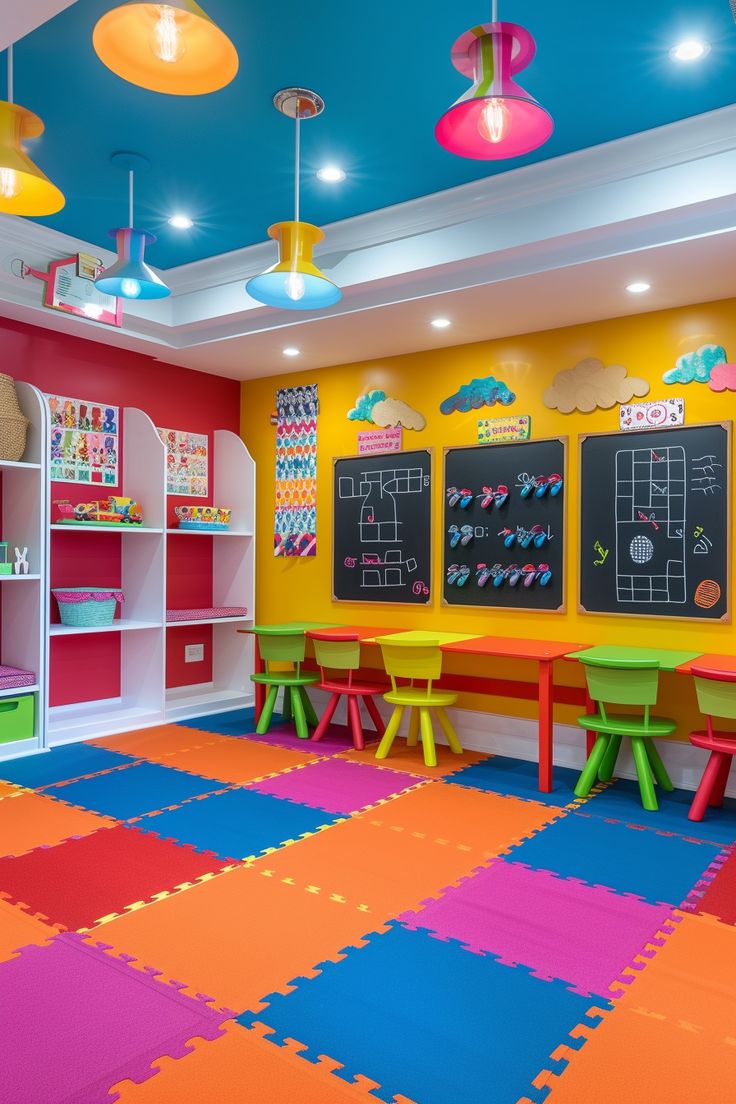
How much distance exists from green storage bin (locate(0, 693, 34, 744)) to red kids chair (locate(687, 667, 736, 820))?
399 centimetres

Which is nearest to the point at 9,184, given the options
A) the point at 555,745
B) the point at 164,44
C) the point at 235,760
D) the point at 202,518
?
the point at 164,44

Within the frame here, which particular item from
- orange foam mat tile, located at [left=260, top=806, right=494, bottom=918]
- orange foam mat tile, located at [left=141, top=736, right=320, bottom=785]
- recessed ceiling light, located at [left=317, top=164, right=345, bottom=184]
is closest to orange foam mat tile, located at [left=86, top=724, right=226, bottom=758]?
orange foam mat tile, located at [left=141, top=736, right=320, bottom=785]

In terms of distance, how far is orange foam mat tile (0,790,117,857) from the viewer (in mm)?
3658

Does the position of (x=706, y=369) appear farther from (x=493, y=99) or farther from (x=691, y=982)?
(x=691, y=982)

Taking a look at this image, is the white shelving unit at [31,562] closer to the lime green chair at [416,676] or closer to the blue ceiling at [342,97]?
the blue ceiling at [342,97]

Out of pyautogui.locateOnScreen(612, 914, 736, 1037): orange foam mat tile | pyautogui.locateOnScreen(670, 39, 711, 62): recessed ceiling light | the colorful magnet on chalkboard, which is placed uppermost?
pyautogui.locateOnScreen(670, 39, 711, 62): recessed ceiling light

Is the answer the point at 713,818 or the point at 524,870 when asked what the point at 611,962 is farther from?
the point at 713,818

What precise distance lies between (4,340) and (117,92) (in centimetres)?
249

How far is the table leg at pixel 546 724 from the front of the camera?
4547 mm

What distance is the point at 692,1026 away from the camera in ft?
7.57

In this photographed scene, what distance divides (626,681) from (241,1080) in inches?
113

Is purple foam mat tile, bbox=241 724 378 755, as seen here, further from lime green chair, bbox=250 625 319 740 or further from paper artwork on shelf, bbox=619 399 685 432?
paper artwork on shelf, bbox=619 399 685 432

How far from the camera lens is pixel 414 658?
5051 millimetres

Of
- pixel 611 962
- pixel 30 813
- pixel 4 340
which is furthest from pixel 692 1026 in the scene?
pixel 4 340
